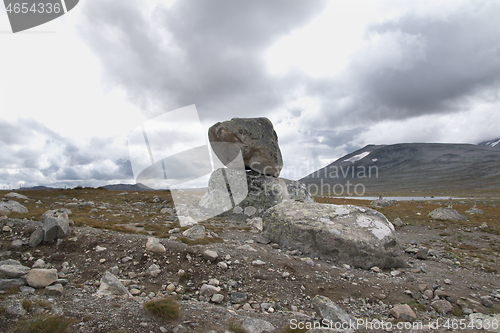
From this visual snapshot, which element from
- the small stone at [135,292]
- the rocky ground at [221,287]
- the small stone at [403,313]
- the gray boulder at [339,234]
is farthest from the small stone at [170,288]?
the small stone at [403,313]

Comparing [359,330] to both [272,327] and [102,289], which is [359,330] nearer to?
[272,327]

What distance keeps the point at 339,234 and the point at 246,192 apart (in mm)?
12573

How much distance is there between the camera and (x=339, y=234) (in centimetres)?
1038

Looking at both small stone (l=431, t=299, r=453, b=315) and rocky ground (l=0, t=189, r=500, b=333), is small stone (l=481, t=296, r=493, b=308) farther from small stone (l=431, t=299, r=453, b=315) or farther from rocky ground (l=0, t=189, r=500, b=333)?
small stone (l=431, t=299, r=453, b=315)

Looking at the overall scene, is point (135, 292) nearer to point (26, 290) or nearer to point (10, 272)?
point (26, 290)

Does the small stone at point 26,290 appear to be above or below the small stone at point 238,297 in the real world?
above

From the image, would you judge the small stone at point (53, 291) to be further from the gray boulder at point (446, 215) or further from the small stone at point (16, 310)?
the gray boulder at point (446, 215)

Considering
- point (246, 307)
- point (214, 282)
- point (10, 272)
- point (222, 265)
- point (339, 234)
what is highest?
point (10, 272)

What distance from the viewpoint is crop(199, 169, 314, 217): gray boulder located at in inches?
839

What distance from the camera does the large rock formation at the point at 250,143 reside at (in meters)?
22.2

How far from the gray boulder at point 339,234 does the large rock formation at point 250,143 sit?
1066 cm

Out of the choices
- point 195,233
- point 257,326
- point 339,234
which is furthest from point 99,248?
point 339,234

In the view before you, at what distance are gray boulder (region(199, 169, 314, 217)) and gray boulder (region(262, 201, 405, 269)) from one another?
8.66 meters

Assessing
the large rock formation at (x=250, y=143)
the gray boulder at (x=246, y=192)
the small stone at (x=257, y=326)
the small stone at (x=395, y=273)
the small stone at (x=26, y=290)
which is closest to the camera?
the small stone at (x=257, y=326)
